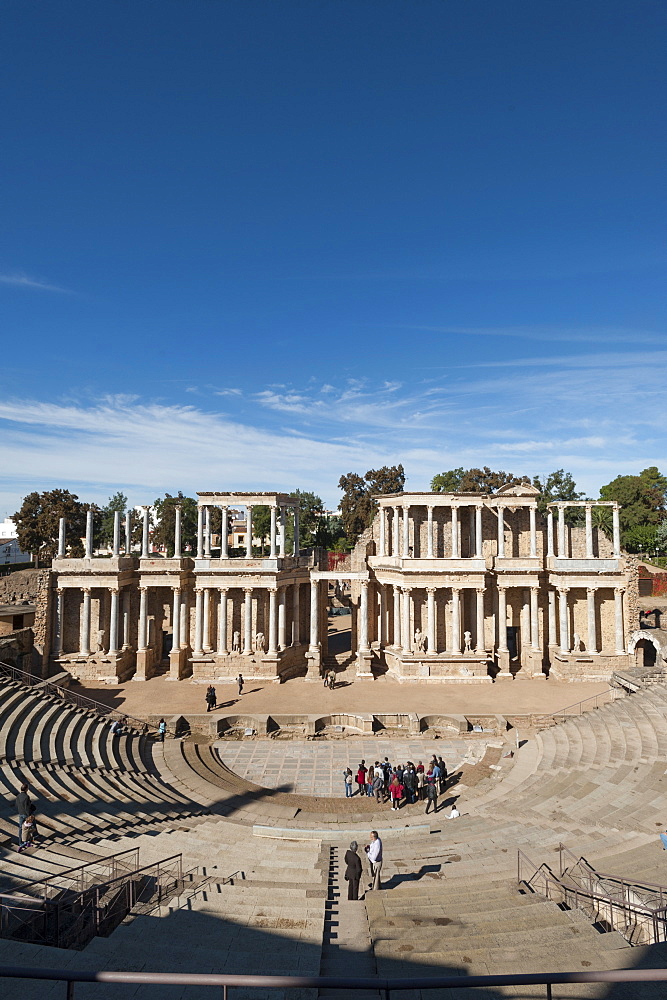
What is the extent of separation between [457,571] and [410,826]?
19.6 m

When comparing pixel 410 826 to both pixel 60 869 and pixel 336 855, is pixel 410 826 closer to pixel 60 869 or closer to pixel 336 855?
pixel 336 855

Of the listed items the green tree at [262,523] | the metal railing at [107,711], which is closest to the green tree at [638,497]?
the green tree at [262,523]

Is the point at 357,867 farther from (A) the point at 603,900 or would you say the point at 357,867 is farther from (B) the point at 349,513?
(B) the point at 349,513

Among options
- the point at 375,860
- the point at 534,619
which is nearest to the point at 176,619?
the point at 534,619

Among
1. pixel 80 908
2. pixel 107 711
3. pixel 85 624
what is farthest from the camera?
pixel 85 624

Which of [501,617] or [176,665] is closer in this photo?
[176,665]

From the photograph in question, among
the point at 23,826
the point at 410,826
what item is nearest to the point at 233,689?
the point at 410,826

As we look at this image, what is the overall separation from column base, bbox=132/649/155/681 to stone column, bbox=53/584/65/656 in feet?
15.3

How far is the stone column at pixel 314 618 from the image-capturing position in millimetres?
34631

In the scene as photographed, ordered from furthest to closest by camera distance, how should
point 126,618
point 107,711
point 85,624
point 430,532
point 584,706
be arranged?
point 430,532, point 126,618, point 85,624, point 584,706, point 107,711

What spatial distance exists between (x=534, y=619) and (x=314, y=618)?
14413mm

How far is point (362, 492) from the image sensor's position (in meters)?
72.6

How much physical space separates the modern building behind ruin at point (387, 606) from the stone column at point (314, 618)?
0.26ft

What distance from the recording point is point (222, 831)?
15.6m
